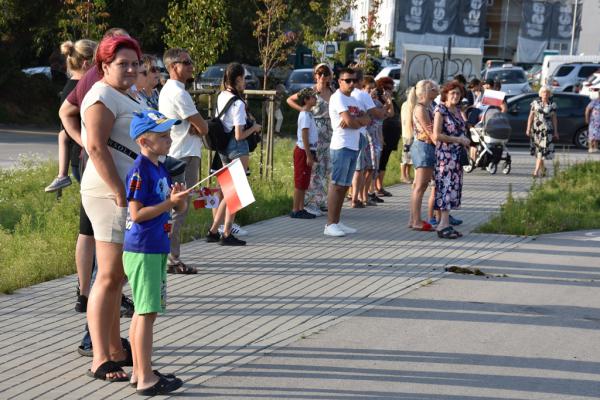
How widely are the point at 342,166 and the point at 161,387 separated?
5.58 m

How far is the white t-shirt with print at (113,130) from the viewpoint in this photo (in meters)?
5.45

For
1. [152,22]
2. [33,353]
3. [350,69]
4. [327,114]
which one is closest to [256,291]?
[33,353]

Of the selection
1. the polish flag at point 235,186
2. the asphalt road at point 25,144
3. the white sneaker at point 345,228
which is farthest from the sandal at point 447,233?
the asphalt road at point 25,144

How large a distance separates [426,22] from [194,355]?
2374 inches

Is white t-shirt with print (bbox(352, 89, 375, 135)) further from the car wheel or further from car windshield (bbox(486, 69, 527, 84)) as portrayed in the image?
car windshield (bbox(486, 69, 527, 84))

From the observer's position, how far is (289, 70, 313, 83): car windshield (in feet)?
118

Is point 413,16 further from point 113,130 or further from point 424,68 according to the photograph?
point 113,130

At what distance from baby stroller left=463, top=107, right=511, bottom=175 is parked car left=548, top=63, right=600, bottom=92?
82.2ft

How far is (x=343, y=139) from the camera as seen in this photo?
1075 centimetres

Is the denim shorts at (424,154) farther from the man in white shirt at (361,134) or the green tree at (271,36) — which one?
the green tree at (271,36)

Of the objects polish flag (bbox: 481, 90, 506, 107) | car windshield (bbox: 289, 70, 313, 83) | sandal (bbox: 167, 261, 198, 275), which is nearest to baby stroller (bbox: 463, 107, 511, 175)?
polish flag (bbox: 481, 90, 506, 107)

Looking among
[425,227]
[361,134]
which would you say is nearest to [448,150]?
[425,227]

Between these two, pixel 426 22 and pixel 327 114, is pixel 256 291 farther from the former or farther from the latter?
pixel 426 22

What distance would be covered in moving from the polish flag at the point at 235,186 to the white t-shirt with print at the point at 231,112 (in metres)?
4.61
